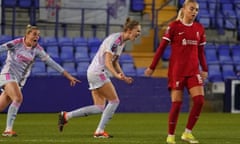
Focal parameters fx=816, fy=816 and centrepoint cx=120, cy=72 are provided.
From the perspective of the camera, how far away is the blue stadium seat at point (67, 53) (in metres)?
25.5

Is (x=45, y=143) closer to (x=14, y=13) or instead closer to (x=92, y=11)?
(x=14, y=13)

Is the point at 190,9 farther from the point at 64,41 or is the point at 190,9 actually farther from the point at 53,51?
the point at 64,41

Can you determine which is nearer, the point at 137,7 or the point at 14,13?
the point at 14,13

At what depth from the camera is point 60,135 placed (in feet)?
46.1

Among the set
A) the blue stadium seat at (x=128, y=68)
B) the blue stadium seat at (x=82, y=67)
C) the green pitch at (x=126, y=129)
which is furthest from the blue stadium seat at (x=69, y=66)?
the green pitch at (x=126, y=129)

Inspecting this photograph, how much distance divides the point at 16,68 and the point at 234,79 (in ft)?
38.7

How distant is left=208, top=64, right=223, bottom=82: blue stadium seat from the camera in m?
26.7

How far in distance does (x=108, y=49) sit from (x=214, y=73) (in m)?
14.6

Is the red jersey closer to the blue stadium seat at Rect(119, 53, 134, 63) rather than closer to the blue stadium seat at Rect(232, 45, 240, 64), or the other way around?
the blue stadium seat at Rect(119, 53, 134, 63)

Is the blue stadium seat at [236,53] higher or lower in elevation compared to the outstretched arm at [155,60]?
lower

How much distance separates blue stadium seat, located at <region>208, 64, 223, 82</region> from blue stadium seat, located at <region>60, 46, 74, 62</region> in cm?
453

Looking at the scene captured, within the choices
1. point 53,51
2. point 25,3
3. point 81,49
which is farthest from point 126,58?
point 25,3

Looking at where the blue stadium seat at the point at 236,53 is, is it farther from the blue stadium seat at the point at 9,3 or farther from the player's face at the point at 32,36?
the player's face at the point at 32,36

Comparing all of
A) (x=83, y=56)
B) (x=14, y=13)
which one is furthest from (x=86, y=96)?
(x=14, y=13)
